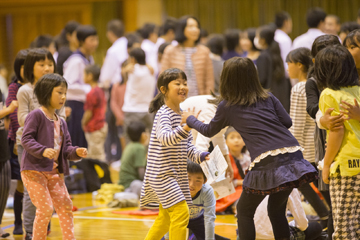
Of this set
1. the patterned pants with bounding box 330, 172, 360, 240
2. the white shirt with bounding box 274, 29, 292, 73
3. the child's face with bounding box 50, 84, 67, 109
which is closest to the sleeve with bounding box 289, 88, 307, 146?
the patterned pants with bounding box 330, 172, 360, 240

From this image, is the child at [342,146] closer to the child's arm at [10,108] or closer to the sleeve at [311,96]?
the sleeve at [311,96]

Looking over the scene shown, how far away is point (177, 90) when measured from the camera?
10.1ft

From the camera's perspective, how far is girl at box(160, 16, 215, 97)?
528cm

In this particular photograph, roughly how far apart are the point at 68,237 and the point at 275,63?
338 centimetres

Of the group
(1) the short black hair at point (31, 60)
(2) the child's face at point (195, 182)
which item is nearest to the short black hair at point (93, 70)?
(1) the short black hair at point (31, 60)

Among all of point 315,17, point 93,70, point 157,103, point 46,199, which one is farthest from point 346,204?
point 93,70

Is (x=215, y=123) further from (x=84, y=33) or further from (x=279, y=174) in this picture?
(x=84, y=33)

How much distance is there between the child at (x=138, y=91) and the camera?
22.1ft

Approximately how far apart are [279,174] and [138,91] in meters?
4.23

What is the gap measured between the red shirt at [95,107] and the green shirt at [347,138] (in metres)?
4.42

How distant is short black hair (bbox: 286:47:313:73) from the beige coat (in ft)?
4.82

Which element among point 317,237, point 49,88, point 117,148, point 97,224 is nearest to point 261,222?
point 317,237

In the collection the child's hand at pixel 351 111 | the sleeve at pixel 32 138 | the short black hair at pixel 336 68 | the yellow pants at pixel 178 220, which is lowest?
the yellow pants at pixel 178 220

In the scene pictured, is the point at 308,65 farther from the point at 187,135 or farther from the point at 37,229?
the point at 37,229
